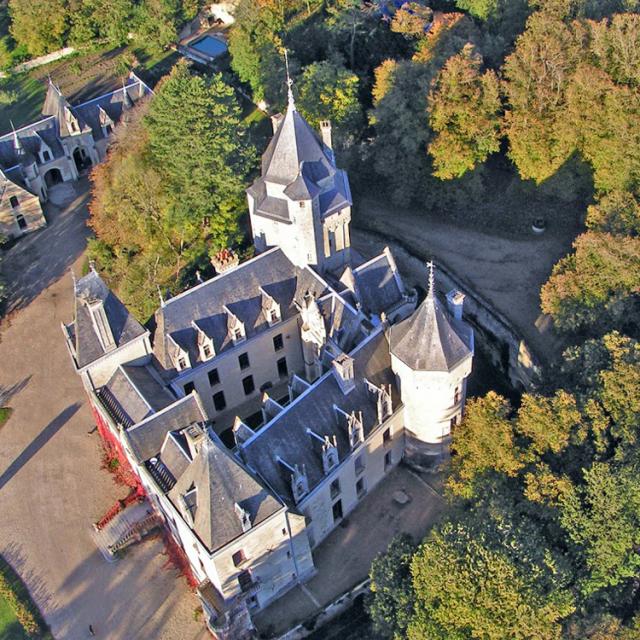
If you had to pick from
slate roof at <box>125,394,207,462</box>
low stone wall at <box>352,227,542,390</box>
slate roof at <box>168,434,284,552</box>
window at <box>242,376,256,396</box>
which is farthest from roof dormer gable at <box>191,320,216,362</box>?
low stone wall at <box>352,227,542,390</box>

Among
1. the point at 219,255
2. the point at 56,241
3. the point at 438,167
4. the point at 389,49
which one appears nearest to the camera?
the point at 219,255

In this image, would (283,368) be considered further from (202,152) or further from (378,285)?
(202,152)

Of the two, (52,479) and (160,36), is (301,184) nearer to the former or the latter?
(52,479)

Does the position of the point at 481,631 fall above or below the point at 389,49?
below

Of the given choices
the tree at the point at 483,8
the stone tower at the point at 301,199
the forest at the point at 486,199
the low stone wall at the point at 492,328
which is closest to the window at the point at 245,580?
the forest at the point at 486,199

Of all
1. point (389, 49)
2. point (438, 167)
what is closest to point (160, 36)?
point (389, 49)

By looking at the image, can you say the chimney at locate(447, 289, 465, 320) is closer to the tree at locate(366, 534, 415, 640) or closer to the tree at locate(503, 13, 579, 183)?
the tree at locate(366, 534, 415, 640)
